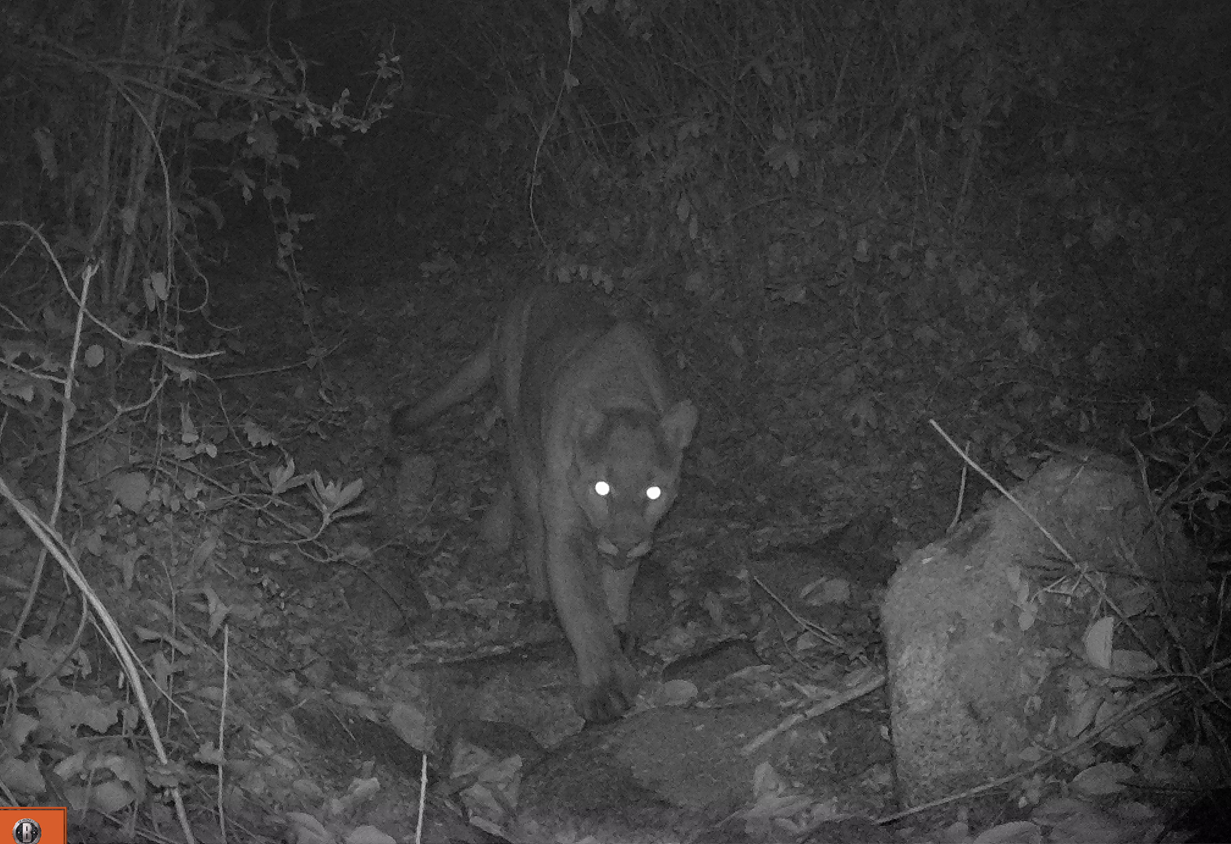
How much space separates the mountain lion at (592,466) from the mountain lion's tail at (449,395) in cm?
67

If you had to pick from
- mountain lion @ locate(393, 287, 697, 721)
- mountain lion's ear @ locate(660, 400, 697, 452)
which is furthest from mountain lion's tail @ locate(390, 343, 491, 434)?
mountain lion's ear @ locate(660, 400, 697, 452)

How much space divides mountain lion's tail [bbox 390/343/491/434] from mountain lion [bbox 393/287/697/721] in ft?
2.19

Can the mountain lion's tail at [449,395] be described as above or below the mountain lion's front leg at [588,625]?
above

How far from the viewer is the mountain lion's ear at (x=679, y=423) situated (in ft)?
18.9

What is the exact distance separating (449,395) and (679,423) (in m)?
1.93

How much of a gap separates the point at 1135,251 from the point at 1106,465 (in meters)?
2.31

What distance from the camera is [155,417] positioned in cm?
534

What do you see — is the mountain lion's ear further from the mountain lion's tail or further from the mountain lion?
the mountain lion's tail

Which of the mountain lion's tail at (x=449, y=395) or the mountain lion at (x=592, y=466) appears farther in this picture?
the mountain lion's tail at (x=449, y=395)

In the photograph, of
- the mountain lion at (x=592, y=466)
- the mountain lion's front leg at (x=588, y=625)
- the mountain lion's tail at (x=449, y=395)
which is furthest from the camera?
the mountain lion's tail at (x=449, y=395)

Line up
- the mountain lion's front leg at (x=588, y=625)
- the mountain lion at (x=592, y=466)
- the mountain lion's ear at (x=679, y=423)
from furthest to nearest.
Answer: the mountain lion's ear at (x=679, y=423) → the mountain lion at (x=592, y=466) → the mountain lion's front leg at (x=588, y=625)

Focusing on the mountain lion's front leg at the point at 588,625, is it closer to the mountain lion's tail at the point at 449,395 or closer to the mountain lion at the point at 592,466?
the mountain lion at the point at 592,466

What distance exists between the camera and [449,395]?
23.4ft

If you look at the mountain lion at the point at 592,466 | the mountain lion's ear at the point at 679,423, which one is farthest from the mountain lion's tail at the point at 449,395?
the mountain lion's ear at the point at 679,423
